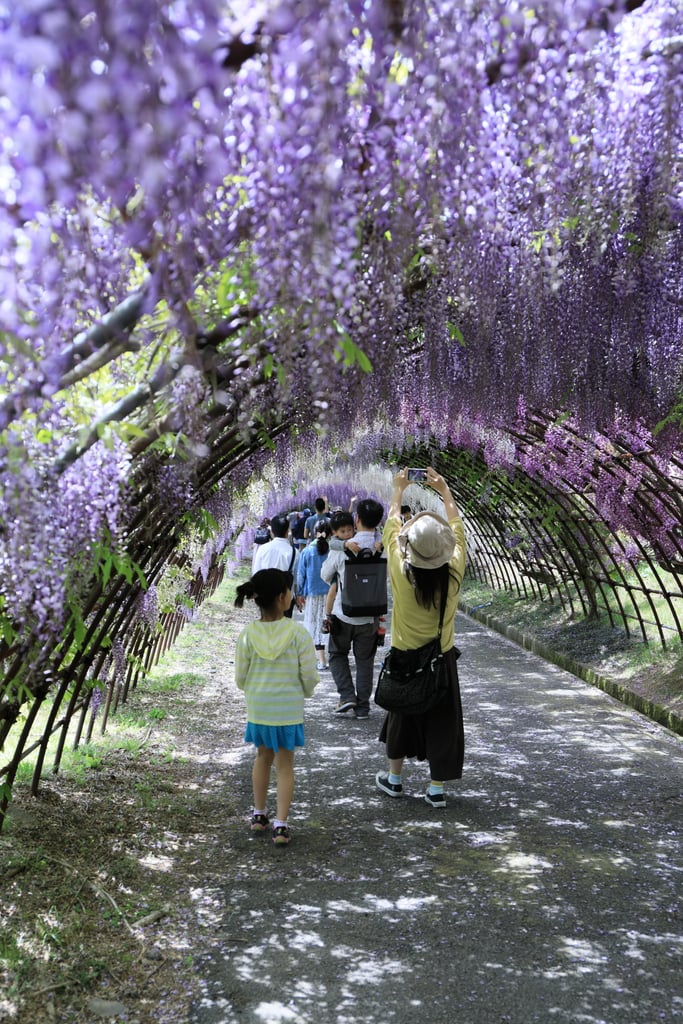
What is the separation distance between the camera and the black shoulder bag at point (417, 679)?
5094 mm

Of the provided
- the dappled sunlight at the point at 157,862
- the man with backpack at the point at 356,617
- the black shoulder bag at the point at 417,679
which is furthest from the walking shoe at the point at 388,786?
the man with backpack at the point at 356,617

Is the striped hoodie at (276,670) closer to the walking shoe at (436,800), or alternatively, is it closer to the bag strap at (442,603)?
the bag strap at (442,603)

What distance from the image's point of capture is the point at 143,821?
16.0 ft

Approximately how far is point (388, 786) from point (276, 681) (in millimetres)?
1230

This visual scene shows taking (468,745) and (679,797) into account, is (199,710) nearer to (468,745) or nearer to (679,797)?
(468,745)

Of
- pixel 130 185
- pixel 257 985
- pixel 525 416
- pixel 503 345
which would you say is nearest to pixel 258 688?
pixel 257 985

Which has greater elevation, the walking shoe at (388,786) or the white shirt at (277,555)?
the white shirt at (277,555)

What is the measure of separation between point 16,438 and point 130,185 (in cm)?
101

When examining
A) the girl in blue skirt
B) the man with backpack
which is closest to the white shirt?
the man with backpack

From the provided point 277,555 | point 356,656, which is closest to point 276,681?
point 356,656

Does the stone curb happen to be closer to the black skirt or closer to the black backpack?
the black backpack

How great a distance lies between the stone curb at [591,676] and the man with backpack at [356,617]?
232 centimetres

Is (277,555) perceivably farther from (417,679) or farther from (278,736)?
(278,736)

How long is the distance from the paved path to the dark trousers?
43.1 inches
